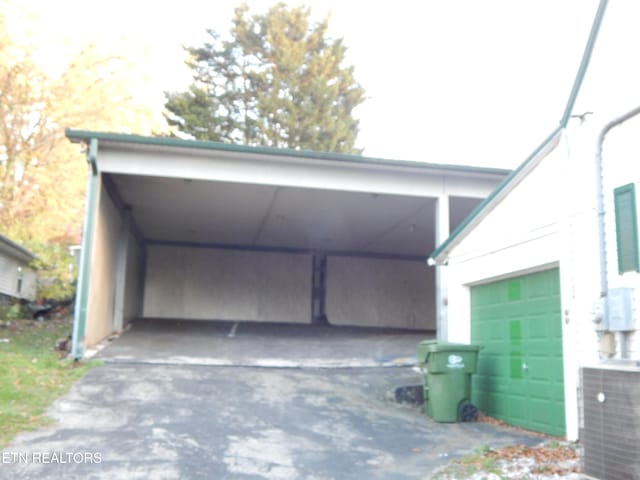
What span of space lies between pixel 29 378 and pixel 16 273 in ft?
43.0

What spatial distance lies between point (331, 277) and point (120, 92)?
9736 mm

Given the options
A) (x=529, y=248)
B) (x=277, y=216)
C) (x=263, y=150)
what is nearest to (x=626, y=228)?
(x=529, y=248)

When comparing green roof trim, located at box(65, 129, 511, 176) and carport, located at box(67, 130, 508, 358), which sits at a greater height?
green roof trim, located at box(65, 129, 511, 176)

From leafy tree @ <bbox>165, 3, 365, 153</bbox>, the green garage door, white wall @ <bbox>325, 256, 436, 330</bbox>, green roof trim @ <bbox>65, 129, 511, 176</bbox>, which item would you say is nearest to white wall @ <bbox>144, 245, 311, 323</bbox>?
white wall @ <bbox>325, 256, 436, 330</bbox>

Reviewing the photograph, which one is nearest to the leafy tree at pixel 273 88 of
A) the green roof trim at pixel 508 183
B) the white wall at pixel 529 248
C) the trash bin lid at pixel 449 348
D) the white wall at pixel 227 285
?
the white wall at pixel 227 285

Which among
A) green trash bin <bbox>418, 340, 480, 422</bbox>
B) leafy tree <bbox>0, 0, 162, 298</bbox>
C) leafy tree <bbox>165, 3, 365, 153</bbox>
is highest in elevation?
leafy tree <bbox>165, 3, 365, 153</bbox>

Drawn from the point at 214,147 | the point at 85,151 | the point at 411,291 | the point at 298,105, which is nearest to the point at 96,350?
the point at 85,151

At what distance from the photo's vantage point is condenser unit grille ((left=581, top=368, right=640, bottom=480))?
3941mm

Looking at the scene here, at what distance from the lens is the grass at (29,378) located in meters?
7.42

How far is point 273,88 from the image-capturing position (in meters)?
29.1

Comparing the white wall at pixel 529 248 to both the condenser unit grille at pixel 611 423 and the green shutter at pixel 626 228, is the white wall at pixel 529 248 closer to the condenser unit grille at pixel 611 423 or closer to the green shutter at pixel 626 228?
the green shutter at pixel 626 228

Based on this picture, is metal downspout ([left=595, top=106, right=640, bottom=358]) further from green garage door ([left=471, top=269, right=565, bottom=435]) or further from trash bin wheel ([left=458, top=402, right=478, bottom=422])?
trash bin wheel ([left=458, top=402, right=478, bottom=422])

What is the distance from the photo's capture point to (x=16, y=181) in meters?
21.0

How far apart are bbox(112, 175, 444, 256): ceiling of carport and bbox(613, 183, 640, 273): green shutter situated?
6.93m
